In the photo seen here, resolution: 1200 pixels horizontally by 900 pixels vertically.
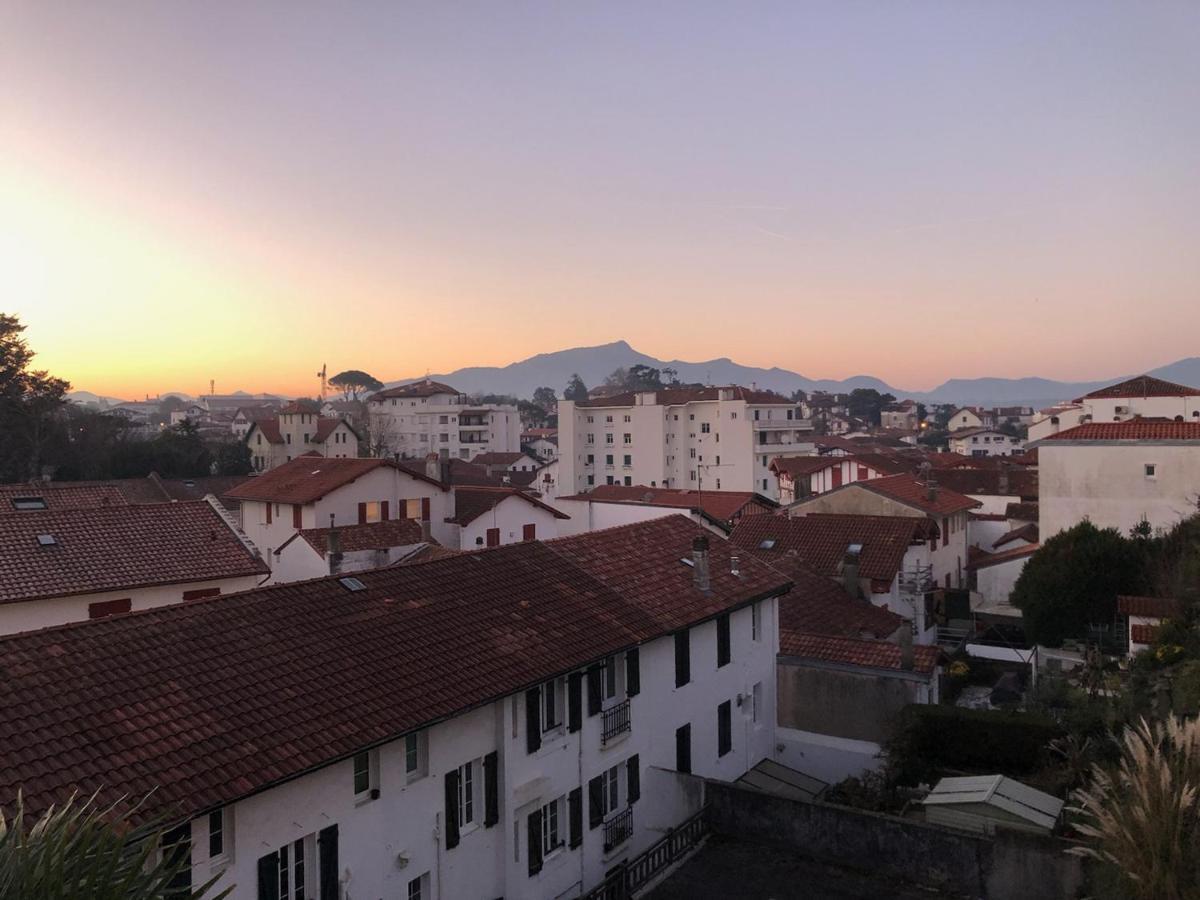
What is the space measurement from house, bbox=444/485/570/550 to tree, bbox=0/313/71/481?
35800 millimetres

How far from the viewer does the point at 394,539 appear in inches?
1332

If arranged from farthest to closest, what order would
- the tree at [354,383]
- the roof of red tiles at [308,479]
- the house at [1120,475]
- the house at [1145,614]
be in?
the tree at [354,383], the roof of red tiles at [308,479], the house at [1120,475], the house at [1145,614]

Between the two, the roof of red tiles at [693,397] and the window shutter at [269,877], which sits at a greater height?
the roof of red tiles at [693,397]

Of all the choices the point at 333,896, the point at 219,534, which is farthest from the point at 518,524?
the point at 333,896

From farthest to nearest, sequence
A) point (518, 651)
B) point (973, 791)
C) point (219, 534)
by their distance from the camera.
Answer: point (219, 534) → point (973, 791) → point (518, 651)

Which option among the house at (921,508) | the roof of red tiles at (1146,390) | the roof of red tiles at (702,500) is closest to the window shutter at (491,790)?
the house at (921,508)

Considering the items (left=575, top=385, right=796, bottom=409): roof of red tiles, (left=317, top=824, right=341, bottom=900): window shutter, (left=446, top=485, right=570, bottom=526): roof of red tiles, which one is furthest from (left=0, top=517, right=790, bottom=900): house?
(left=575, top=385, right=796, bottom=409): roof of red tiles

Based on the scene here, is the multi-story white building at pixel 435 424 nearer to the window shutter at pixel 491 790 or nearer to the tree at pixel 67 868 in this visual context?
the window shutter at pixel 491 790

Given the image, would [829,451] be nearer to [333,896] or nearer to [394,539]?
[394,539]

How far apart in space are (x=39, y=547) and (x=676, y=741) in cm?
1689

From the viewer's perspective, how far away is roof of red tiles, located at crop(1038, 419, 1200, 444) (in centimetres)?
3662

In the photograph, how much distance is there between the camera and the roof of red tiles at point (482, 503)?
131ft

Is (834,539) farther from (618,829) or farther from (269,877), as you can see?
(269,877)

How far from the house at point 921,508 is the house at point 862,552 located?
166cm
